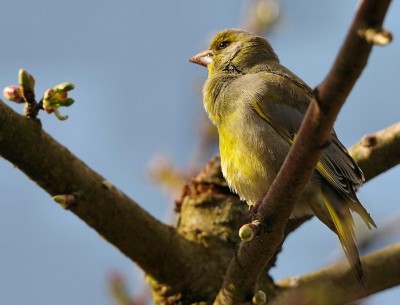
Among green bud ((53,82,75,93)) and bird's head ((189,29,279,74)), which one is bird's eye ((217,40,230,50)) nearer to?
bird's head ((189,29,279,74))

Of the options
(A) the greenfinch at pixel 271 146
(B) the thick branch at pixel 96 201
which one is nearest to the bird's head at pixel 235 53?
(A) the greenfinch at pixel 271 146

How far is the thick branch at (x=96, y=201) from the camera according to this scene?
3.25 m

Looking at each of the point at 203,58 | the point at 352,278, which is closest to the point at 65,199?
the point at 352,278

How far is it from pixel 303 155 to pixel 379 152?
1.72 metres

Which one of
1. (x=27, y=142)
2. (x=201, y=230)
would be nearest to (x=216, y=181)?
(x=201, y=230)

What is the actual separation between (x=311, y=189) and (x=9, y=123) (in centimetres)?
149

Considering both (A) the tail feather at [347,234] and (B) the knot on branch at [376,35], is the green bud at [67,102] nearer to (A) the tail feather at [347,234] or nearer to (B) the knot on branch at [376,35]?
(A) the tail feather at [347,234]

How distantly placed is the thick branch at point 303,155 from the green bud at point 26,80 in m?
1.06

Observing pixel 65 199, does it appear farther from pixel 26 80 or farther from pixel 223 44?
pixel 223 44

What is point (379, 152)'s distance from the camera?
4.07 m

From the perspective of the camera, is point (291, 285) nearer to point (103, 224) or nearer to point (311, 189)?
point (311, 189)

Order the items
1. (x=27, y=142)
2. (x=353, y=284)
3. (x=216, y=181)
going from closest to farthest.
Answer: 1. (x=27, y=142)
2. (x=353, y=284)
3. (x=216, y=181)

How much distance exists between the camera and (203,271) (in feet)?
13.6

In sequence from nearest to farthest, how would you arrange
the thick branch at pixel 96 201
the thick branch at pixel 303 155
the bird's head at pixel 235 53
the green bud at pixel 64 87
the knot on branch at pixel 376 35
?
the knot on branch at pixel 376 35
the thick branch at pixel 303 155
the green bud at pixel 64 87
the thick branch at pixel 96 201
the bird's head at pixel 235 53
